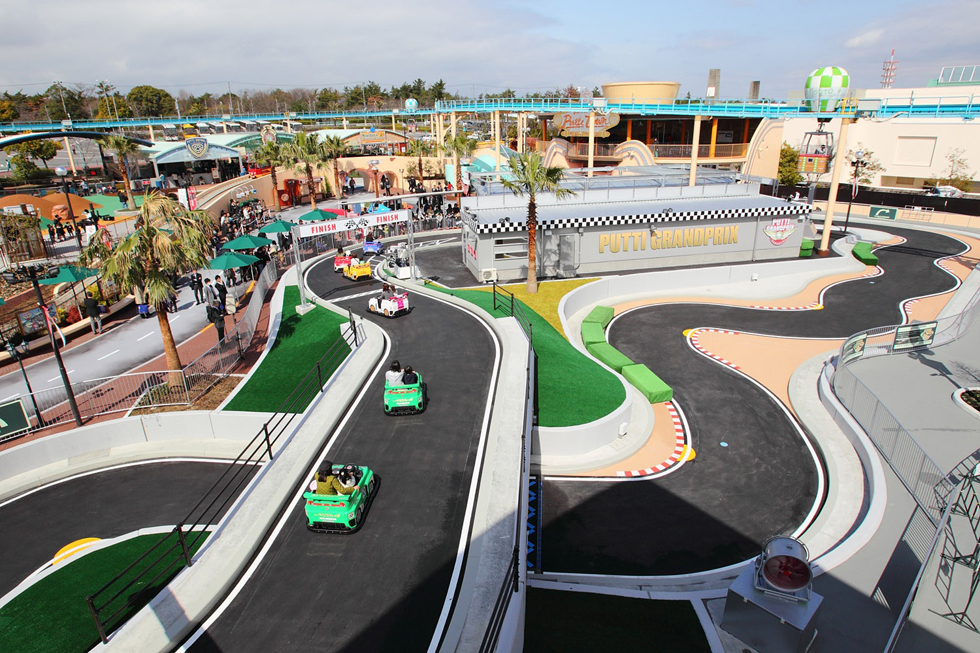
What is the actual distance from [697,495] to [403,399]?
893 centimetres

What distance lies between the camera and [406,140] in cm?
7544

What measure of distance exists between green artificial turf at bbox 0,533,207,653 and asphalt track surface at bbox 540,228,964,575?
9742mm

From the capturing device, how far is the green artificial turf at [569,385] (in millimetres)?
18344

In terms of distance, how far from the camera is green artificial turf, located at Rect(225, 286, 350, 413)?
19.9 metres

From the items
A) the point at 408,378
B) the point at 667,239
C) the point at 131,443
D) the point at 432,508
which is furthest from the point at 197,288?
the point at 667,239

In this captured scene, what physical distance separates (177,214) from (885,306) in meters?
35.1

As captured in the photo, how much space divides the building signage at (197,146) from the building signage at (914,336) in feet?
206

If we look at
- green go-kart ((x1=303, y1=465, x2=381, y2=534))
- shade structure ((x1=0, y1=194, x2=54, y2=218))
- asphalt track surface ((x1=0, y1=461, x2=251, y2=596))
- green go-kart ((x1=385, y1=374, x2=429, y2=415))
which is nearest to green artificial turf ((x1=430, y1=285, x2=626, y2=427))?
green go-kart ((x1=385, y1=374, x2=429, y2=415))

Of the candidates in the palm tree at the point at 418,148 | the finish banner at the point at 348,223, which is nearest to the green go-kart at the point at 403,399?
the finish banner at the point at 348,223

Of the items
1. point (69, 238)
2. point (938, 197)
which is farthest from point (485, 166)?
point (938, 197)

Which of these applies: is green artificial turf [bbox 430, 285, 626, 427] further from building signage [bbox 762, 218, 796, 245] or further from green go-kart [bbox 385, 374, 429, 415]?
building signage [bbox 762, 218, 796, 245]

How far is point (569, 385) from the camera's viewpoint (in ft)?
65.8

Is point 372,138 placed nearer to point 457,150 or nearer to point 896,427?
point 457,150

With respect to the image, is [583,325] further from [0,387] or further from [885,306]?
[0,387]
